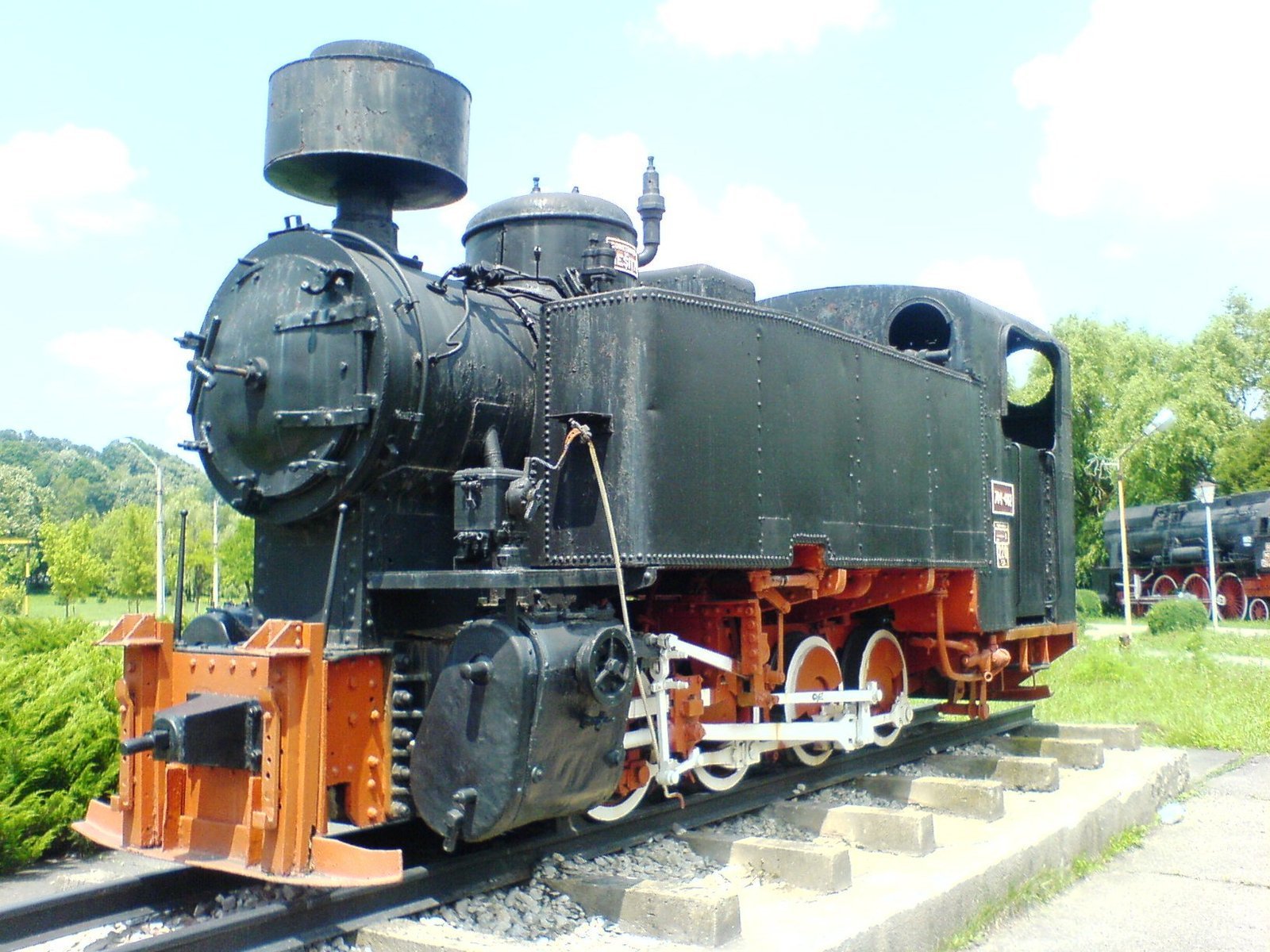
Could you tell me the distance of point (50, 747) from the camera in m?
6.08

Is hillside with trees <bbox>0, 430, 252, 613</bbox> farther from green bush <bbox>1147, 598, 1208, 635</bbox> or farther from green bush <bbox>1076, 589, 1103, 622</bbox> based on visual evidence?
green bush <bbox>1076, 589, 1103, 622</bbox>

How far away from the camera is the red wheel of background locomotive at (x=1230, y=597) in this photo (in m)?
30.9

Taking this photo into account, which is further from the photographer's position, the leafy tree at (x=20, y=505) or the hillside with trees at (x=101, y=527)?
the leafy tree at (x=20, y=505)

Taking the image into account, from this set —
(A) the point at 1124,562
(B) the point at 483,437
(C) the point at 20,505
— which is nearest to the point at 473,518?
(B) the point at 483,437

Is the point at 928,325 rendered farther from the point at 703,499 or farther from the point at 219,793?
the point at 219,793

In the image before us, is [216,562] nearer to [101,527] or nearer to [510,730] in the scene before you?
[510,730]

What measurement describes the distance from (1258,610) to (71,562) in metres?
32.2

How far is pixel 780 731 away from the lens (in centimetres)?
550

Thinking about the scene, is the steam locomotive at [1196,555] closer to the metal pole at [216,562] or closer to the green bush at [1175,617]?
the green bush at [1175,617]

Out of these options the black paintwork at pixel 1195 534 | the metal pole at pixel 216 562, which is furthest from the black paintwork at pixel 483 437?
the black paintwork at pixel 1195 534

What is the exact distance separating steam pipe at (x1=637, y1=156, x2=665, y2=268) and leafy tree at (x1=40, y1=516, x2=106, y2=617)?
91.1 feet

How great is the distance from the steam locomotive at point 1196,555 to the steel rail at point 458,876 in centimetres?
2751

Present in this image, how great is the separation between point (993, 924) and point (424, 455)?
127 inches

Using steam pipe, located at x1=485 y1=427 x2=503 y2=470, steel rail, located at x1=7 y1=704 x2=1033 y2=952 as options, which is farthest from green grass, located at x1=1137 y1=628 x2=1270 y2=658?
steam pipe, located at x1=485 y1=427 x2=503 y2=470
